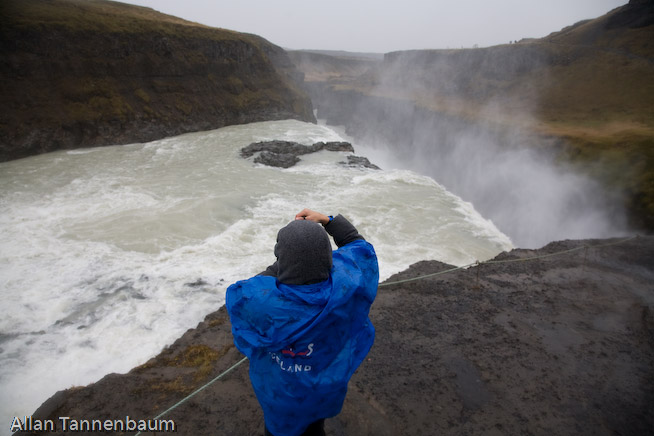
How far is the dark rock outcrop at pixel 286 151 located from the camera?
1686 centimetres

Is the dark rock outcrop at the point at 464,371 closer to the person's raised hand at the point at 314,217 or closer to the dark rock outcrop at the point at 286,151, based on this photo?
the person's raised hand at the point at 314,217

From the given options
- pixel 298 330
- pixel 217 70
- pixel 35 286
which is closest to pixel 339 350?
pixel 298 330

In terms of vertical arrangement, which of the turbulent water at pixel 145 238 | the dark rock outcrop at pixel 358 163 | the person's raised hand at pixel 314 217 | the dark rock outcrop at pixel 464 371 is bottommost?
the turbulent water at pixel 145 238

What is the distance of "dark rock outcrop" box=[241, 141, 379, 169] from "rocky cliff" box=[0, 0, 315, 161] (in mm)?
7502

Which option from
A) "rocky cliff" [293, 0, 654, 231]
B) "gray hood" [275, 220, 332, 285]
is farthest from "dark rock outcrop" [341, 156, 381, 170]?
"gray hood" [275, 220, 332, 285]

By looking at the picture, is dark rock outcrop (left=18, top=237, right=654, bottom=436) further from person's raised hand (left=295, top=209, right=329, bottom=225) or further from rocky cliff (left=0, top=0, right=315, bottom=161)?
rocky cliff (left=0, top=0, right=315, bottom=161)

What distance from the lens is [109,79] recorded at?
21.2 meters

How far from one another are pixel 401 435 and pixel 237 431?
1.34 metres

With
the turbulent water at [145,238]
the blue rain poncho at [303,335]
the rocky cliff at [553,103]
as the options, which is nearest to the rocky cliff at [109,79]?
the turbulent water at [145,238]

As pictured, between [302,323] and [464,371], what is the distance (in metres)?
2.84

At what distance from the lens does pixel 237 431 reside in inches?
110

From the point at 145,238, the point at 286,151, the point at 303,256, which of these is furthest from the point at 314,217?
the point at 286,151

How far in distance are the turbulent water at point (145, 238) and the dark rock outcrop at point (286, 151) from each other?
2.01 ft

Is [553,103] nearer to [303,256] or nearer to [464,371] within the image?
[464,371]
